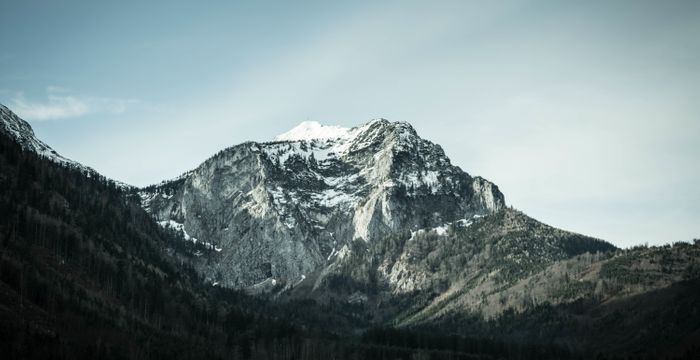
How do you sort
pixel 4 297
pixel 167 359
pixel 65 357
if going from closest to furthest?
1. pixel 65 357
2. pixel 4 297
3. pixel 167 359

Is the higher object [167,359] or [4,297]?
[4,297]

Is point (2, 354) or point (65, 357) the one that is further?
point (65, 357)

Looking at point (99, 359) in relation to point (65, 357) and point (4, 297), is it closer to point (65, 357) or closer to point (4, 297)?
point (65, 357)

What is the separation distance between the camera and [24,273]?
654ft

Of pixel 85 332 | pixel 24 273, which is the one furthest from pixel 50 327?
pixel 24 273

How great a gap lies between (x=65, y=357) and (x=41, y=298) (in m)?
34.3

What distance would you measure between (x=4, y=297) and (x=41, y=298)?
13.9m

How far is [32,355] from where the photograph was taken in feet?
531

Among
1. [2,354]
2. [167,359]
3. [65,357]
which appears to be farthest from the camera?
[167,359]

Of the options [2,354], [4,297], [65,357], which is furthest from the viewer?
[4,297]

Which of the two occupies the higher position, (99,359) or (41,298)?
(41,298)

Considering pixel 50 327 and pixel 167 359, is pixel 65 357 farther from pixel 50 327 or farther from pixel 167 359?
pixel 167 359

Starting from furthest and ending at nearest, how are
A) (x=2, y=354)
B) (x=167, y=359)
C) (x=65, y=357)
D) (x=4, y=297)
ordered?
(x=167, y=359) → (x=4, y=297) → (x=65, y=357) → (x=2, y=354)

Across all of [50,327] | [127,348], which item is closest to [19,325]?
[50,327]
